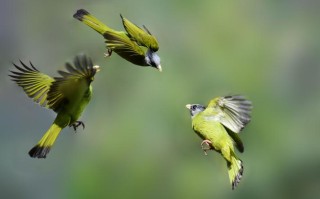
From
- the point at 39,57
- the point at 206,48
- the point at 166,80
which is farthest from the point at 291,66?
the point at 39,57

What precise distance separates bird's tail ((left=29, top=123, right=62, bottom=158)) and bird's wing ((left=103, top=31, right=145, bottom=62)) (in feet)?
0.82

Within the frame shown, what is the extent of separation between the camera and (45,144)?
147cm

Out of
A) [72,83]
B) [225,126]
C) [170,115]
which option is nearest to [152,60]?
[72,83]

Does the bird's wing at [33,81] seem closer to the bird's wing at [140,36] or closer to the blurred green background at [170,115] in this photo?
the bird's wing at [140,36]

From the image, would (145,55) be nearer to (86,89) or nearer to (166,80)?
(86,89)

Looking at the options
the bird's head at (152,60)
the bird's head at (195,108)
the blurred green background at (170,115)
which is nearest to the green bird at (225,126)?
the bird's head at (195,108)

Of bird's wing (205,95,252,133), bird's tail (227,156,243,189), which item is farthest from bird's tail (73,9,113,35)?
bird's tail (227,156,243,189)

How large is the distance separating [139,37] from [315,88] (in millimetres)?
3706

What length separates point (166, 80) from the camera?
454cm

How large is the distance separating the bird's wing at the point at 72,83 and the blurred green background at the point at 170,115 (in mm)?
2545

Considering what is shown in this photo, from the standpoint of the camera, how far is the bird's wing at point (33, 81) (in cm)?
153

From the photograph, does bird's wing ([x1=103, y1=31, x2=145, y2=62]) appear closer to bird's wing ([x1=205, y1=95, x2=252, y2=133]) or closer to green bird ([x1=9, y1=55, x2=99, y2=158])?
green bird ([x1=9, y1=55, x2=99, y2=158])

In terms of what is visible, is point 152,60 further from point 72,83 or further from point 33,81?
point 33,81

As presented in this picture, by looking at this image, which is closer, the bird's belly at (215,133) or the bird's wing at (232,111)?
the bird's wing at (232,111)
